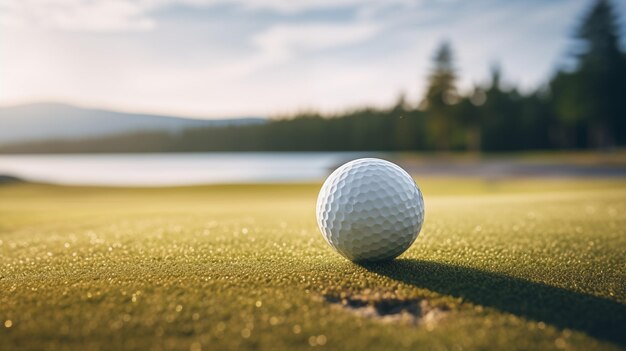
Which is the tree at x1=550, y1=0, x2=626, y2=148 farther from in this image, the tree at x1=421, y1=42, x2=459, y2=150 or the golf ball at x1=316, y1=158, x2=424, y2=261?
the golf ball at x1=316, y1=158, x2=424, y2=261

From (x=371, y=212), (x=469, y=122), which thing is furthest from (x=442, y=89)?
(x=371, y=212)

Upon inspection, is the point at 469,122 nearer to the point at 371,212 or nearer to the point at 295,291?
the point at 371,212

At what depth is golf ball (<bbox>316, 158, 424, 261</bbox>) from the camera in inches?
171

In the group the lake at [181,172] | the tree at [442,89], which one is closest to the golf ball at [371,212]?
the lake at [181,172]

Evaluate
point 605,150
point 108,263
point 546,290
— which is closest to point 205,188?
point 108,263

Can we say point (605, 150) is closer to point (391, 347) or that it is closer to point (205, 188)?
point (205, 188)

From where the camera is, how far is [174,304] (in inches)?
128

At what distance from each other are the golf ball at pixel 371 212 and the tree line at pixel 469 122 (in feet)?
78.4

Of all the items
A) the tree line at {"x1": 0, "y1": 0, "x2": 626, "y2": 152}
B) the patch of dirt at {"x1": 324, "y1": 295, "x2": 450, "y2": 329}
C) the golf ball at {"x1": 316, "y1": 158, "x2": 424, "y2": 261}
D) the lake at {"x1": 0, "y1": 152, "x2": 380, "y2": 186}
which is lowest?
the lake at {"x1": 0, "y1": 152, "x2": 380, "y2": 186}

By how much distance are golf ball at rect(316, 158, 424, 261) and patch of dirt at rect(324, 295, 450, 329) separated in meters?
0.93

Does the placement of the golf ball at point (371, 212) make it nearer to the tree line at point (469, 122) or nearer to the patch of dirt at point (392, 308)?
A: the patch of dirt at point (392, 308)

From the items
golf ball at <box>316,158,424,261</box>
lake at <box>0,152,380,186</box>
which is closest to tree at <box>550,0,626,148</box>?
lake at <box>0,152,380,186</box>

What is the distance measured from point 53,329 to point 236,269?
1.59m

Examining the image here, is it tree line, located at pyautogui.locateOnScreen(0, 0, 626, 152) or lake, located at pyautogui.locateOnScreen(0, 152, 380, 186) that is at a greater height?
tree line, located at pyautogui.locateOnScreen(0, 0, 626, 152)
